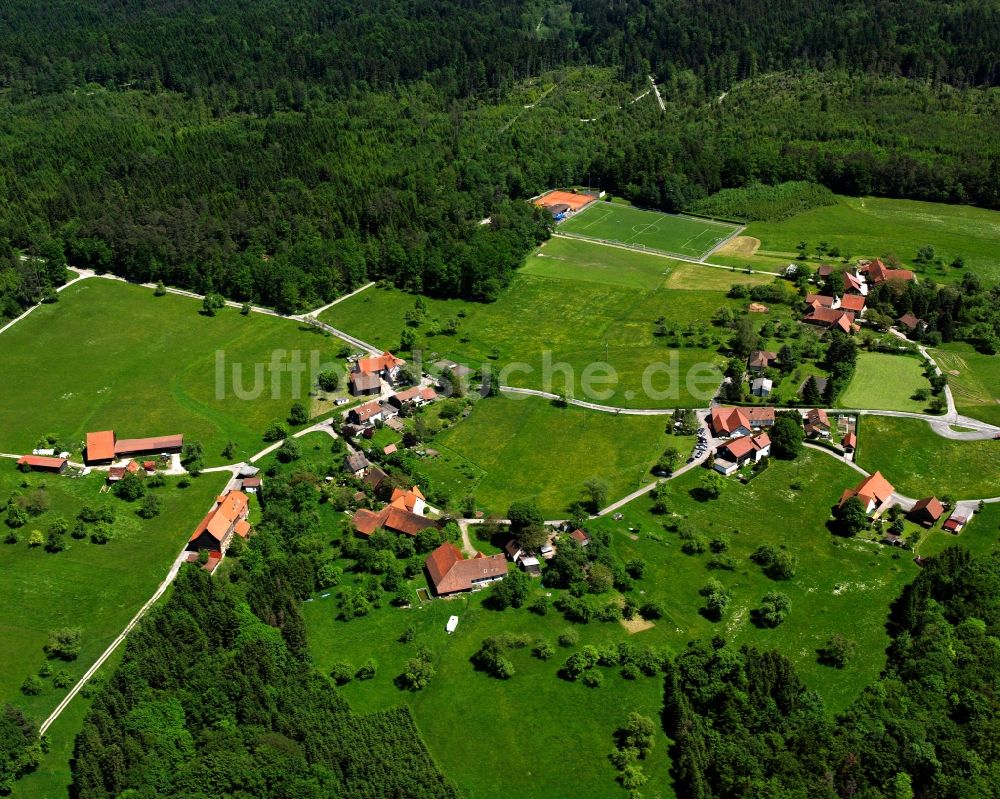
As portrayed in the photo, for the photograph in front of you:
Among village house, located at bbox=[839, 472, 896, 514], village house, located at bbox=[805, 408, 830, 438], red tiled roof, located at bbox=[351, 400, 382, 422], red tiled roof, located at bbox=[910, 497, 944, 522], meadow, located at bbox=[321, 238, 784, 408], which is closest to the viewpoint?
red tiled roof, located at bbox=[910, 497, 944, 522]

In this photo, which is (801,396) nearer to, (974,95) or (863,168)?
(863,168)

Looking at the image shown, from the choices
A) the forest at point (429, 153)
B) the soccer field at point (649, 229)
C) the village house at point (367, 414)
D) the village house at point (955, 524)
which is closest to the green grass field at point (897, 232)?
the forest at point (429, 153)

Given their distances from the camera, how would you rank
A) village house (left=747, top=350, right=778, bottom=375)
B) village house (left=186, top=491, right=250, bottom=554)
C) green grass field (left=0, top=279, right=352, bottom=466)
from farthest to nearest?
village house (left=747, top=350, right=778, bottom=375)
green grass field (left=0, top=279, right=352, bottom=466)
village house (left=186, top=491, right=250, bottom=554)

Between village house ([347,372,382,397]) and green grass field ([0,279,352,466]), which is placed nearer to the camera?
green grass field ([0,279,352,466])

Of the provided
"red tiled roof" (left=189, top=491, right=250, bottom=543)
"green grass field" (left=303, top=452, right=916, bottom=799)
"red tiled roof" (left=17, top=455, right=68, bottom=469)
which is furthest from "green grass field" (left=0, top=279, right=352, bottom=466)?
"green grass field" (left=303, top=452, right=916, bottom=799)

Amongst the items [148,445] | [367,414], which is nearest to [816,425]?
[367,414]

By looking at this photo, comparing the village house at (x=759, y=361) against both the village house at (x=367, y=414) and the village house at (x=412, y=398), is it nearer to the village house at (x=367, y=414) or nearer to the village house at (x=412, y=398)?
the village house at (x=412, y=398)

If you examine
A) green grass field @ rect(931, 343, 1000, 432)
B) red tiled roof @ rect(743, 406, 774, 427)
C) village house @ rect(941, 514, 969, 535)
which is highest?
red tiled roof @ rect(743, 406, 774, 427)

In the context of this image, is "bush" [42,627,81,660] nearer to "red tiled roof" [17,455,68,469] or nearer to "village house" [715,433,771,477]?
"red tiled roof" [17,455,68,469]
